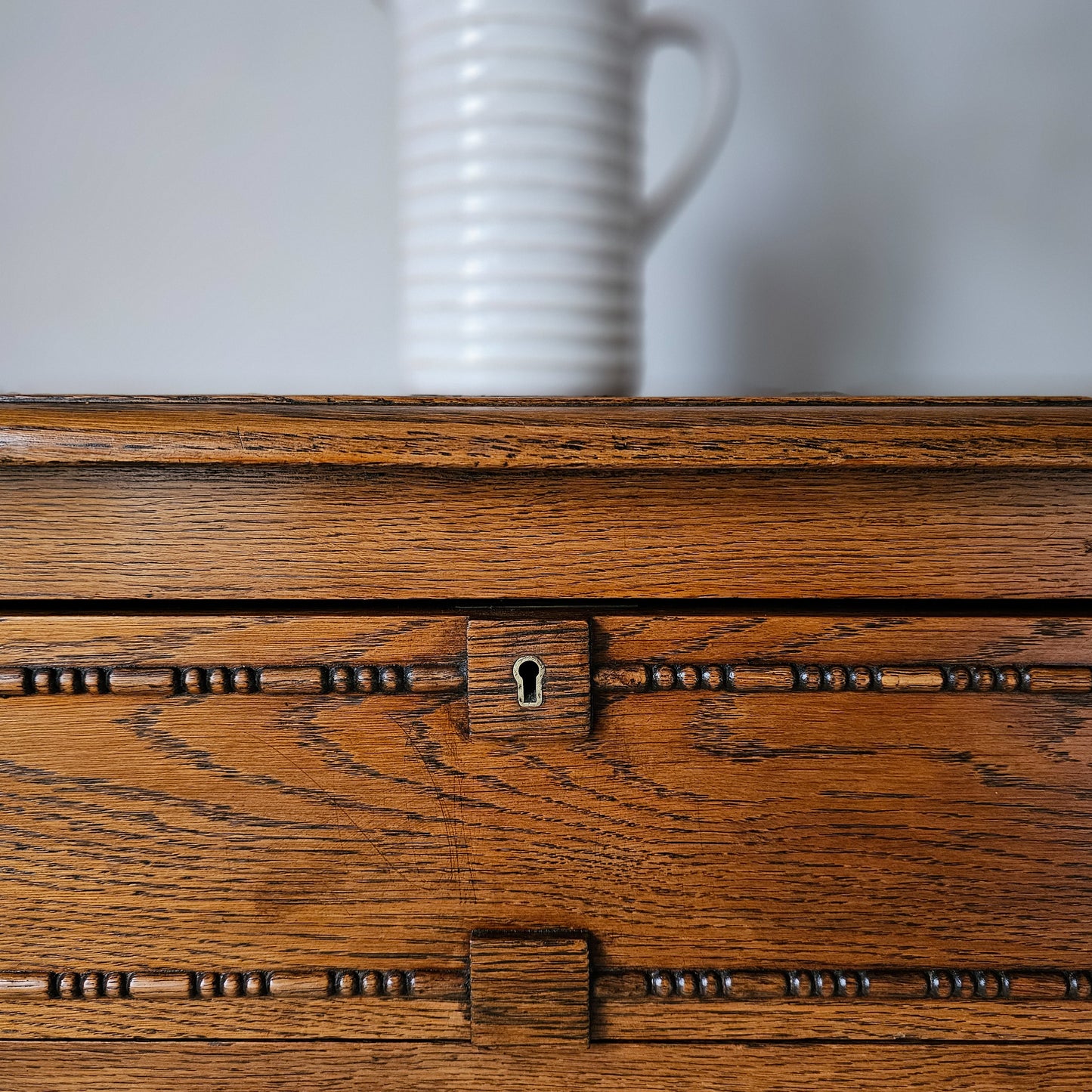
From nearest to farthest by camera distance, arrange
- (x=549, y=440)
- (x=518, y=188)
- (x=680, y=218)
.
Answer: (x=549, y=440) → (x=518, y=188) → (x=680, y=218)

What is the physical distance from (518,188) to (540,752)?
241mm

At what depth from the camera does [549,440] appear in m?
0.28

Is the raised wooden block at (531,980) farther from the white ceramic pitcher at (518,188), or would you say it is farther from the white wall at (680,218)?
the white wall at (680,218)

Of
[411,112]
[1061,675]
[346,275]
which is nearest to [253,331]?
[346,275]

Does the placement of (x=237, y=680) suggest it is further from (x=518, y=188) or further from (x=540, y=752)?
(x=518, y=188)

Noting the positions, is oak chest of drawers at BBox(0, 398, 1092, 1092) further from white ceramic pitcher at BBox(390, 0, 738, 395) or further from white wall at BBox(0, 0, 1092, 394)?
white wall at BBox(0, 0, 1092, 394)

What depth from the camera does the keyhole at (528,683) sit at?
308 millimetres

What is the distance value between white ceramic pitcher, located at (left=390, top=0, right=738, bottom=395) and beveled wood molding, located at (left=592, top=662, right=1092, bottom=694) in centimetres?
15

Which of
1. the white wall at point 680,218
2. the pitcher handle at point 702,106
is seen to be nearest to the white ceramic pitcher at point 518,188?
the pitcher handle at point 702,106

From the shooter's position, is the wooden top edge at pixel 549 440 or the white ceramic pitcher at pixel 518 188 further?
the white ceramic pitcher at pixel 518 188

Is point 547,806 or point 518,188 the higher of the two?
point 518,188

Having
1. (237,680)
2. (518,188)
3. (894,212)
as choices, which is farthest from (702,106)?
(237,680)

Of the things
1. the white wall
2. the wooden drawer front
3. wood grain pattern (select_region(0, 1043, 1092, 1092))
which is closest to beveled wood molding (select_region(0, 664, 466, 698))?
the wooden drawer front

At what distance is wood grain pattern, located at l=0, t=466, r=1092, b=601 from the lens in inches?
12.1
